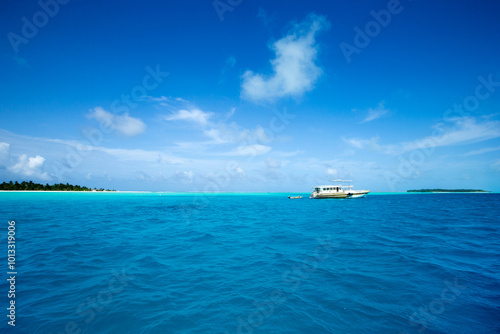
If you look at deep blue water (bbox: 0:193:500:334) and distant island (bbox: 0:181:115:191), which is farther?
distant island (bbox: 0:181:115:191)

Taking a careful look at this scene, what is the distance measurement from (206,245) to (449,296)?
1239 cm

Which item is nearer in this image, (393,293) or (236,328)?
(236,328)

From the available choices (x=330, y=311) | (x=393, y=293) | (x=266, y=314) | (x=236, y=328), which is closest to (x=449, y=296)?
(x=393, y=293)

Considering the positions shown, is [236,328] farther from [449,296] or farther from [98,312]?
[449,296]

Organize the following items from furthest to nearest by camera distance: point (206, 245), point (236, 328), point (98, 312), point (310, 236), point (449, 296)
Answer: point (310, 236) < point (206, 245) < point (449, 296) < point (98, 312) < point (236, 328)

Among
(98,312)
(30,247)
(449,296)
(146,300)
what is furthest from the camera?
(30,247)

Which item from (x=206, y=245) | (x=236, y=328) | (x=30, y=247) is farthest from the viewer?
(x=206, y=245)

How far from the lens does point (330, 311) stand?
6.32m

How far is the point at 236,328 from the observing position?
550cm

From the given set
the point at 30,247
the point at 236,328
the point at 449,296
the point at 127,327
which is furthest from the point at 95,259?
the point at 449,296

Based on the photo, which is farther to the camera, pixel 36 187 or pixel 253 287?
pixel 36 187

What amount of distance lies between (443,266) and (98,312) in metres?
15.1

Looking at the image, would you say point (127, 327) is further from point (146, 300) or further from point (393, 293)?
point (393, 293)

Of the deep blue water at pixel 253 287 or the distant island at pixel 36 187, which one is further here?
the distant island at pixel 36 187
